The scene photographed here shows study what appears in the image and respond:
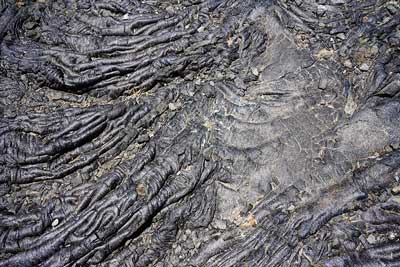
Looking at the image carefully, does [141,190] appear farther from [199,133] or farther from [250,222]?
[250,222]

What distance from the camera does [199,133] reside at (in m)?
3.95

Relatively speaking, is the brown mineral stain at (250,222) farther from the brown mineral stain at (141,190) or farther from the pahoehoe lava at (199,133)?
the brown mineral stain at (141,190)

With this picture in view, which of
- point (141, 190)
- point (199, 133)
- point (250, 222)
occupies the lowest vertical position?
point (250, 222)

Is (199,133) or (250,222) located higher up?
(199,133)

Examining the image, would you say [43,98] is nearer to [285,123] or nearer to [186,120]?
[186,120]

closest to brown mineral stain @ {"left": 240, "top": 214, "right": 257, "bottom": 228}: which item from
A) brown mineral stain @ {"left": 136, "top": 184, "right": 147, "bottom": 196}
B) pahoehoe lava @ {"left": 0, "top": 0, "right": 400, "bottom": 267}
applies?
pahoehoe lava @ {"left": 0, "top": 0, "right": 400, "bottom": 267}

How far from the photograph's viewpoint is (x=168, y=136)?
3.96m

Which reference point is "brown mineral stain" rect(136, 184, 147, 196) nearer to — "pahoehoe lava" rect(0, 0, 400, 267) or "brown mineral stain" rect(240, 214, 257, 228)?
"pahoehoe lava" rect(0, 0, 400, 267)

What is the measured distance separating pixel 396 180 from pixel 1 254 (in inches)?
136

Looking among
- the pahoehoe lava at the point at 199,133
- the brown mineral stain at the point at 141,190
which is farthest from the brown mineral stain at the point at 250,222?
the brown mineral stain at the point at 141,190

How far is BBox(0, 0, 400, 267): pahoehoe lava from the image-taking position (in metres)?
3.40

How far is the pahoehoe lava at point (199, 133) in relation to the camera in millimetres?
3400

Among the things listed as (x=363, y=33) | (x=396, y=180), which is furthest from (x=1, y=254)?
(x=363, y=33)

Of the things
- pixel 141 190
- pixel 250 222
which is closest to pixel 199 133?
pixel 141 190
